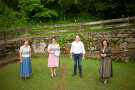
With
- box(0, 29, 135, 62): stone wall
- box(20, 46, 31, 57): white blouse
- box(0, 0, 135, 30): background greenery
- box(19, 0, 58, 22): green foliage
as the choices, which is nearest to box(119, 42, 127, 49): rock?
box(0, 29, 135, 62): stone wall

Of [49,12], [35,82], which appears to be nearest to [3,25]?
[49,12]

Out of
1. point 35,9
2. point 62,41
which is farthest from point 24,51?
point 35,9

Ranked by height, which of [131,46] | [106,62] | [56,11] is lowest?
[106,62]

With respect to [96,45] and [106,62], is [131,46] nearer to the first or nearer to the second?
[96,45]

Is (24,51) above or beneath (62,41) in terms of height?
beneath

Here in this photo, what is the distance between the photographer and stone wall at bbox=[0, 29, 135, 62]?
9055mm

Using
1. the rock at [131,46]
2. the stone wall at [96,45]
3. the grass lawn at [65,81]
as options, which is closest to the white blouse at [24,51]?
the grass lawn at [65,81]

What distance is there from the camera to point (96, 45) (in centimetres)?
1018

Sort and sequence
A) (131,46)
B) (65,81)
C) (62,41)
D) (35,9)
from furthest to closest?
1. (35,9)
2. (62,41)
3. (131,46)
4. (65,81)

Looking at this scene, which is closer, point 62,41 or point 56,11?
point 62,41

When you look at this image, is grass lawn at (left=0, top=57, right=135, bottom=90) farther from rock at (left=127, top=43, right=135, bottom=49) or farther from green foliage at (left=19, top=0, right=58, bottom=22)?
green foliage at (left=19, top=0, right=58, bottom=22)

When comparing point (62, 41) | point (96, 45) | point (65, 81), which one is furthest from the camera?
point (62, 41)

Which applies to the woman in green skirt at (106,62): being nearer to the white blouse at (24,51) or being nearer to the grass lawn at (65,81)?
the grass lawn at (65,81)

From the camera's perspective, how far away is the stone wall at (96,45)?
9.05 meters
